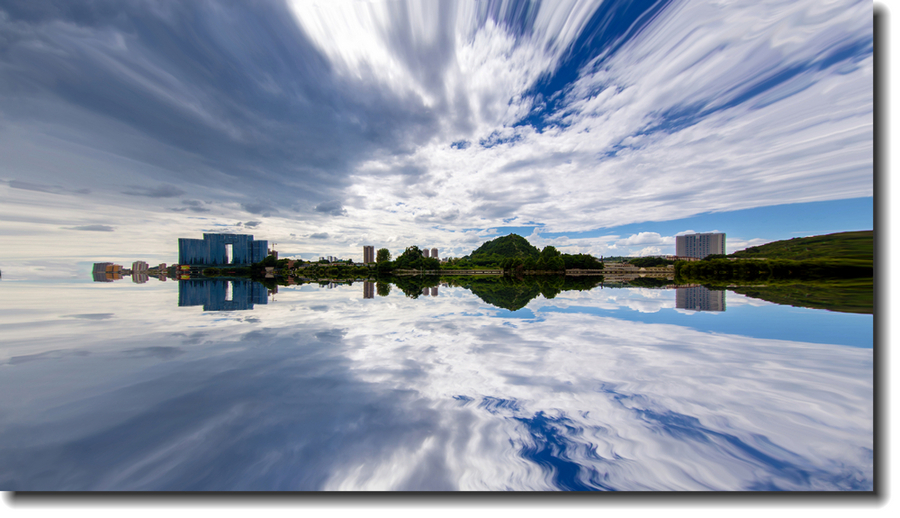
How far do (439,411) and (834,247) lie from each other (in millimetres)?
12569

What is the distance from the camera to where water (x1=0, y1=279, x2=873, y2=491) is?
3281 mm

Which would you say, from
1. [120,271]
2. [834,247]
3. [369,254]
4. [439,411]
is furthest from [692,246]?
[369,254]

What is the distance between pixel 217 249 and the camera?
21.6m

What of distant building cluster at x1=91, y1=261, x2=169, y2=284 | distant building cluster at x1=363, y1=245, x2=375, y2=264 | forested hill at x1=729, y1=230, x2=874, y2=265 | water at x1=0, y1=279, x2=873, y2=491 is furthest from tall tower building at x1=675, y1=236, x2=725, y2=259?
distant building cluster at x1=363, y1=245, x2=375, y2=264

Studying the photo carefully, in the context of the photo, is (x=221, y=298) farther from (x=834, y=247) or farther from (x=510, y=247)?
(x=510, y=247)

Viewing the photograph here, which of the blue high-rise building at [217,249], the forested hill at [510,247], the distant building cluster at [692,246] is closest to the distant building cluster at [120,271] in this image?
the blue high-rise building at [217,249]

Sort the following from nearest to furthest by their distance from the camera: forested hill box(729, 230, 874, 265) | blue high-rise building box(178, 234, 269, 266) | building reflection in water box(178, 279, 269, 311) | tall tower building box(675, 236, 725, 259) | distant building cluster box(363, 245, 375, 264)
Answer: forested hill box(729, 230, 874, 265) < building reflection in water box(178, 279, 269, 311) < blue high-rise building box(178, 234, 269, 266) < tall tower building box(675, 236, 725, 259) < distant building cluster box(363, 245, 375, 264)

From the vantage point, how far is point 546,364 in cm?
631

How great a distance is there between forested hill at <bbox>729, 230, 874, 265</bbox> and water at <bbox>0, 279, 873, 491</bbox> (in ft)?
7.66

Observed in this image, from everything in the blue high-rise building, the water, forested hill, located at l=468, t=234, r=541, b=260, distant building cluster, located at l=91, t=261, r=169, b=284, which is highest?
forested hill, located at l=468, t=234, r=541, b=260

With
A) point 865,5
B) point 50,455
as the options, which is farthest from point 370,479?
point 865,5

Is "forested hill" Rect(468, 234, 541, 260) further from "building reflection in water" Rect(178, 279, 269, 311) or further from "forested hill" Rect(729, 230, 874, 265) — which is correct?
"forested hill" Rect(729, 230, 874, 265)

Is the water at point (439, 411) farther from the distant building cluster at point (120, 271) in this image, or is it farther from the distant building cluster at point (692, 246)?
the distant building cluster at point (692, 246)

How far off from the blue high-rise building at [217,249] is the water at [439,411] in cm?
1080
